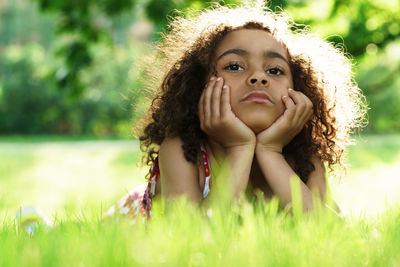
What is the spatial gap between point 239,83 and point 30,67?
33376 millimetres

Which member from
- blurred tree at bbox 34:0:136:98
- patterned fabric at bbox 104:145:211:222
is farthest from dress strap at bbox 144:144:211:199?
blurred tree at bbox 34:0:136:98

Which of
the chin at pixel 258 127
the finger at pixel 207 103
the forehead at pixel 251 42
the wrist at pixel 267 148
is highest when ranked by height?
the forehead at pixel 251 42

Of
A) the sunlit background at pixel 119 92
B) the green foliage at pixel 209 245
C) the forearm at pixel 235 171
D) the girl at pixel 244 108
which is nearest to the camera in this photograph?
the green foliage at pixel 209 245

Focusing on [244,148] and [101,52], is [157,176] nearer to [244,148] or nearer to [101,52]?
[244,148]

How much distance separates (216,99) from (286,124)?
0.38 m

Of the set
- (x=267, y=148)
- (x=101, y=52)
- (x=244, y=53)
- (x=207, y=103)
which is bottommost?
(x=267, y=148)

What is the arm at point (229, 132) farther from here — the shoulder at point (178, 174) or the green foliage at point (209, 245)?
the green foliage at point (209, 245)

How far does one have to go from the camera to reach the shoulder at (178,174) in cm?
239

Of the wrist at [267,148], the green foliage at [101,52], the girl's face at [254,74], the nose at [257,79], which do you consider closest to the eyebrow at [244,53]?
the girl's face at [254,74]

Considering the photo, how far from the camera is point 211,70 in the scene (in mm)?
2664

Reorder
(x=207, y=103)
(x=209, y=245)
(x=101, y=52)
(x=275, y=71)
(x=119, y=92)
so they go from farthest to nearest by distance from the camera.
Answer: (x=101, y=52) < (x=119, y=92) < (x=275, y=71) < (x=207, y=103) < (x=209, y=245)

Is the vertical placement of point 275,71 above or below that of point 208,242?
above

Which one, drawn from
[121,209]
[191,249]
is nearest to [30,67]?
[121,209]

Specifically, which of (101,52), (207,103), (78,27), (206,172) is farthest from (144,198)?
(101,52)
